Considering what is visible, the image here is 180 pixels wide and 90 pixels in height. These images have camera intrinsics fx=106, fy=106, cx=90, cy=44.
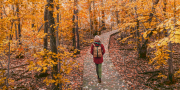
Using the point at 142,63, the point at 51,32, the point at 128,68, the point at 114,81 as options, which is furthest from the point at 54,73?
the point at 142,63

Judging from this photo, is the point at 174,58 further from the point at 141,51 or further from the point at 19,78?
the point at 19,78

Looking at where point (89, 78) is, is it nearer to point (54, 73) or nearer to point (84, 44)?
point (54, 73)

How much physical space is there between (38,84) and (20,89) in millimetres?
1022

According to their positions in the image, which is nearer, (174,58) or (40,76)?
(40,76)

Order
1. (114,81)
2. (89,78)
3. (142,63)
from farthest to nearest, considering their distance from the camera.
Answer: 1. (142,63)
2. (89,78)
3. (114,81)

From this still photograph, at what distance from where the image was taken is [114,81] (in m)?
5.83

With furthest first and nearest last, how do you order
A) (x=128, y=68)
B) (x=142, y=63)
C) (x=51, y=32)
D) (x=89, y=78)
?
(x=142, y=63) < (x=128, y=68) < (x=89, y=78) < (x=51, y=32)

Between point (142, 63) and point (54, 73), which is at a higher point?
point (54, 73)

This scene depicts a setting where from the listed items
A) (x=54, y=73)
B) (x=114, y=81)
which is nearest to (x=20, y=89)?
(x=54, y=73)

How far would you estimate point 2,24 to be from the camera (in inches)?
157

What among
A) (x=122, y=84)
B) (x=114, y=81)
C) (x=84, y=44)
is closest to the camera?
(x=122, y=84)

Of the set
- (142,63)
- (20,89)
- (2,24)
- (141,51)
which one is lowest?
(20,89)

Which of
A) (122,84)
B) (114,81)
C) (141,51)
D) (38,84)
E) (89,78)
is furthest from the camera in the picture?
(141,51)

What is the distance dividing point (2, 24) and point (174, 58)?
1305 centimetres
